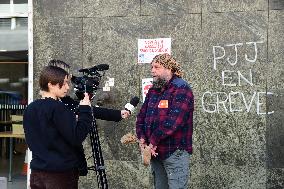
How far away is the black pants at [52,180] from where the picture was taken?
3.93 m

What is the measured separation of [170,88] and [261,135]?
192 centimetres

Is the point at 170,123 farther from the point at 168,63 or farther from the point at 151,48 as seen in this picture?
the point at 151,48

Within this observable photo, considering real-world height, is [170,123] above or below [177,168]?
above

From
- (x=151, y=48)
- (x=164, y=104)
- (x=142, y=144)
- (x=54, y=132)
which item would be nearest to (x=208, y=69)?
→ (x=151, y=48)

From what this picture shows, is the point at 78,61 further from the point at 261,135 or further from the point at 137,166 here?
the point at 261,135

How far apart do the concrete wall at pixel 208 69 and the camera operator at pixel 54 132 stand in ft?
9.28

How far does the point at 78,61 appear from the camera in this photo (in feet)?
23.0

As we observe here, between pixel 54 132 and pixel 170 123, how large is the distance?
4.14 ft

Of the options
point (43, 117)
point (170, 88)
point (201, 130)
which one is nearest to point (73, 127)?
point (43, 117)

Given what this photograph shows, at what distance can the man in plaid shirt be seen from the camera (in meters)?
4.84

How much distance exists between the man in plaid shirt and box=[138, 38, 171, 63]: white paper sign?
166 centimetres

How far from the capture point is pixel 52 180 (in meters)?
3.93

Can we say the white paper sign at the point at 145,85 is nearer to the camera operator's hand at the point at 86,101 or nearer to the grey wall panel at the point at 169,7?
the grey wall panel at the point at 169,7

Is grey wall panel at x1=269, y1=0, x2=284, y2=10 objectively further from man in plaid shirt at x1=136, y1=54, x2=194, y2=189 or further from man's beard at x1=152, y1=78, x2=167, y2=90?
man's beard at x1=152, y1=78, x2=167, y2=90
